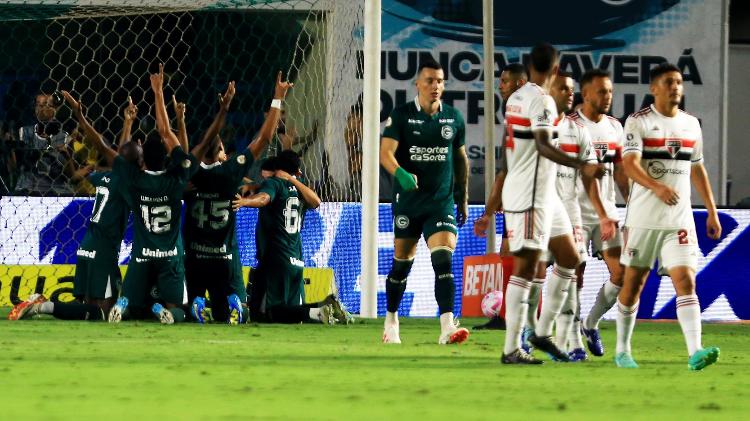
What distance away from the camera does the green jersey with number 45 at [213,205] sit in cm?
1362

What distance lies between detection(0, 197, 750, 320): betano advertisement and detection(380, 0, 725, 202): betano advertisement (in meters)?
5.21

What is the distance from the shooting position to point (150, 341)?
1044 cm

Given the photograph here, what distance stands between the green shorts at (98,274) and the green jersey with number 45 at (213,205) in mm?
889

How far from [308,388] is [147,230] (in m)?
6.77

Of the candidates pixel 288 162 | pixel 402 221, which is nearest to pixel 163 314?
pixel 288 162

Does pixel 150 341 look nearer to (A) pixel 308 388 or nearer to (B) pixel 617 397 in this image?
(A) pixel 308 388

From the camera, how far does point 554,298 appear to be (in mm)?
9312

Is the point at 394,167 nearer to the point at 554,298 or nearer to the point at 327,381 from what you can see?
the point at 554,298

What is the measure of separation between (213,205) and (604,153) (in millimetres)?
4127

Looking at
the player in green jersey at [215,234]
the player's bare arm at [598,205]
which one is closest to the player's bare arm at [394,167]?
the player's bare arm at [598,205]

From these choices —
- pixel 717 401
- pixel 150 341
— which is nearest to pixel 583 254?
pixel 150 341

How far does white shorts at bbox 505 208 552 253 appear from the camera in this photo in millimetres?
8797

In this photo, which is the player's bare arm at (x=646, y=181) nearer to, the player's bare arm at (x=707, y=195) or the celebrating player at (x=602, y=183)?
the player's bare arm at (x=707, y=195)

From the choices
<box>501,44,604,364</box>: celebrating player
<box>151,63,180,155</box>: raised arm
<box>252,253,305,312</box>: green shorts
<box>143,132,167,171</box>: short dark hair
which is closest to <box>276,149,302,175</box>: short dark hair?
<box>252,253,305,312</box>: green shorts
